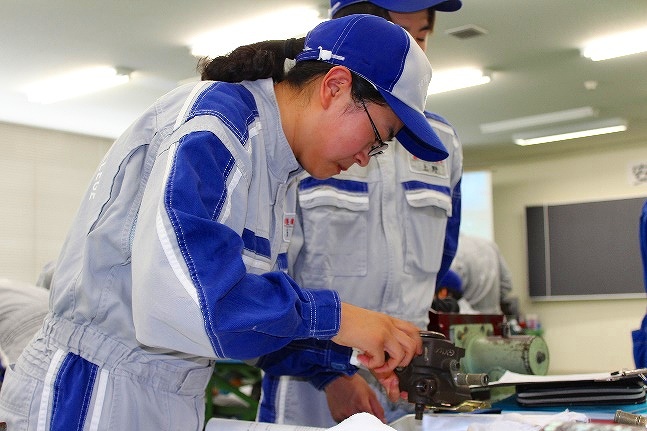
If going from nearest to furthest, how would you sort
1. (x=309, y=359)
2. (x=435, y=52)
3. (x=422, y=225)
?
(x=309, y=359), (x=422, y=225), (x=435, y=52)

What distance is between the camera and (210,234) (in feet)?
3.18

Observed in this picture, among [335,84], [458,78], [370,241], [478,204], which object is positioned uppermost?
[458,78]

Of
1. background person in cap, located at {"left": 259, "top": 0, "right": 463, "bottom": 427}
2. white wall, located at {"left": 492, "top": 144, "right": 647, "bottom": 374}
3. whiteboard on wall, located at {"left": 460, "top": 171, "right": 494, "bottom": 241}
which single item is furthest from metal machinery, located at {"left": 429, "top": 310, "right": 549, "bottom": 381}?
white wall, located at {"left": 492, "top": 144, "right": 647, "bottom": 374}

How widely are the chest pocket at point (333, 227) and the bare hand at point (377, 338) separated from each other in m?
0.57

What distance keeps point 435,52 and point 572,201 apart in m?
4.35

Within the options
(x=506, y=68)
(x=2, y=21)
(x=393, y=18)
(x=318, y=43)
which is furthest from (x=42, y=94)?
(x=318, y=43)

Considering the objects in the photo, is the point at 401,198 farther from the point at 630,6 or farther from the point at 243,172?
the point at 630,6

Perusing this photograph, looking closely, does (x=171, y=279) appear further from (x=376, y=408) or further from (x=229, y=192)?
(x=376, y=408)

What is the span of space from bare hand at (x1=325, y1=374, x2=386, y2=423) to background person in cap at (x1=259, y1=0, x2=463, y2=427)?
0.31 feet

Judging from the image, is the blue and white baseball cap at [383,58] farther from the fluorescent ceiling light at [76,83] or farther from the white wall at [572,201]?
the white wall at [572,201]

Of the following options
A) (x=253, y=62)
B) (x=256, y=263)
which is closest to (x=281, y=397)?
(x=256, y=263)

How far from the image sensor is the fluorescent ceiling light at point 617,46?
19.6 feet

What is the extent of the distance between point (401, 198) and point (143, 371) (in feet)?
2.98

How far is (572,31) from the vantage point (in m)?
5.86
